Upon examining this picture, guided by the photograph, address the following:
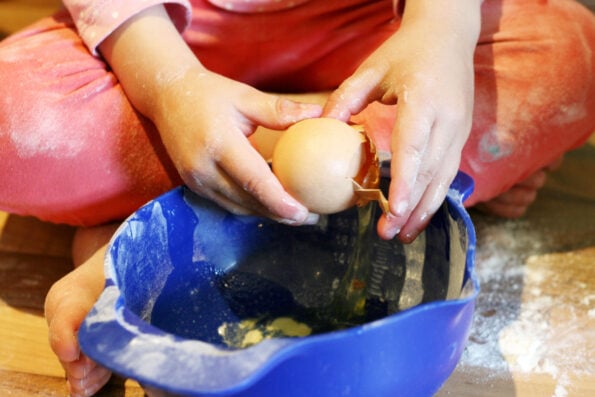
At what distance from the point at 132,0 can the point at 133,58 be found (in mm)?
65

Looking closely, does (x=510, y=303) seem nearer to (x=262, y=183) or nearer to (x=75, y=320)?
(x=262, y=183)

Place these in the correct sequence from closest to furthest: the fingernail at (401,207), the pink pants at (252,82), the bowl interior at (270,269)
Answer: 1. the fingernail at (401,207)
2. the bowl interior at (270,269)
3. the pink pants at (252,82)

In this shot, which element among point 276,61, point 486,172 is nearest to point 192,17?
point 276,61

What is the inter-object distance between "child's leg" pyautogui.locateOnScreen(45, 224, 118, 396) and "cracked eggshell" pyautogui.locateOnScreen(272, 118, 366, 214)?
25cm

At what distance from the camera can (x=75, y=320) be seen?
0.69 meters

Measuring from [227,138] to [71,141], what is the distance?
0.81 ft

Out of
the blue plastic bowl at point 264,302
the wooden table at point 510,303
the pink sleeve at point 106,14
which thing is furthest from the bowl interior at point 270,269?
the pink sleeve at point 106,14

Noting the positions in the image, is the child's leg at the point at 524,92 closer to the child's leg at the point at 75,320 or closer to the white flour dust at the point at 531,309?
the white flour dust at the point at 531,309

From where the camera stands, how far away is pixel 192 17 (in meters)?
0.91

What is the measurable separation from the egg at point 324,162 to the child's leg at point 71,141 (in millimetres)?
247

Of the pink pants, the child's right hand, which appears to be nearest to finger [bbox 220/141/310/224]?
the child's right hand

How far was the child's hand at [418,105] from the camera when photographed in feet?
2.02

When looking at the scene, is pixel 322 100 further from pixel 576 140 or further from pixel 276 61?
pixel 576 140

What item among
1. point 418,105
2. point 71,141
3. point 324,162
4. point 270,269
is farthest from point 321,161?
point 71,141
